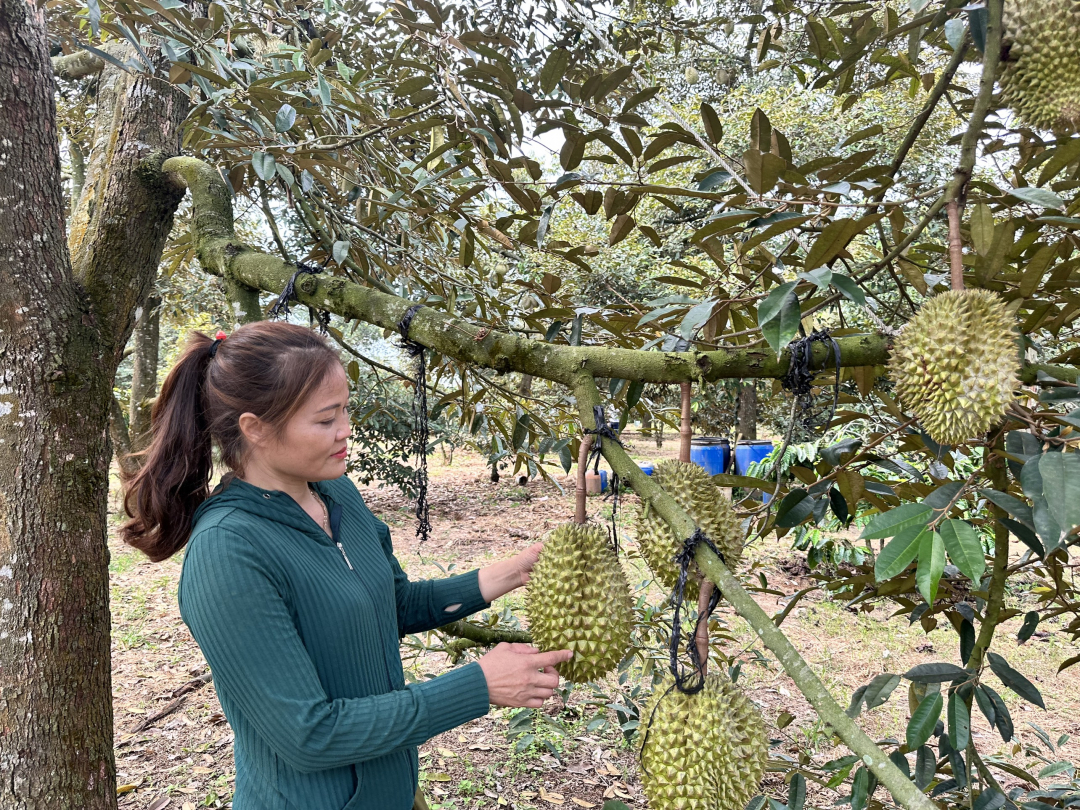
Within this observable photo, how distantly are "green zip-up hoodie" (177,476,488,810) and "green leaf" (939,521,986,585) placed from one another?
0.71 meters

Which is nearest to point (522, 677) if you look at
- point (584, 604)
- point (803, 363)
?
point (584, 604)

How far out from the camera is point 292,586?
115cm

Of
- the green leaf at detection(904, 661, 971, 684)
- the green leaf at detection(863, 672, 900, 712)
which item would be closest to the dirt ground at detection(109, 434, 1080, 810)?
the green leaf at detection(863, 672, 900, 712)

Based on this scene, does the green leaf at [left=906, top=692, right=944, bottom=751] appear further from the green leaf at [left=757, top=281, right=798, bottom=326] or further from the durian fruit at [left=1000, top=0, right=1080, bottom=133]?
the durian fruit at [left=1000, top=0, right=1080, bottom=133]

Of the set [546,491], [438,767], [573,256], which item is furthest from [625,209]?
[546,491]

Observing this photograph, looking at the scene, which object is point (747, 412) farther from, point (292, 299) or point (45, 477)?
point (45, 477)

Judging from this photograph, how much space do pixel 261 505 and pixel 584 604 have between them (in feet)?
1.98

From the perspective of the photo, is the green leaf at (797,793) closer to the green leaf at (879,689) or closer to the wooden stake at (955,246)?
the green leaf at (879,689)

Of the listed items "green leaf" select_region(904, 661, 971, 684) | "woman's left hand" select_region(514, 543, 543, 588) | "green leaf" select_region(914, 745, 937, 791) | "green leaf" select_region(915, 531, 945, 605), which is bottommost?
"green leaf" select_region(914, 745, 937, 791)

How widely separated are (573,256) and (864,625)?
373cm

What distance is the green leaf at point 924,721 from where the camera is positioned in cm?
107

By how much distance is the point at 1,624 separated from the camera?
1.41 metres

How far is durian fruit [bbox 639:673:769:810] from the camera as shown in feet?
2.79

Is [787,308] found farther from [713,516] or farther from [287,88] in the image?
[287,88]
